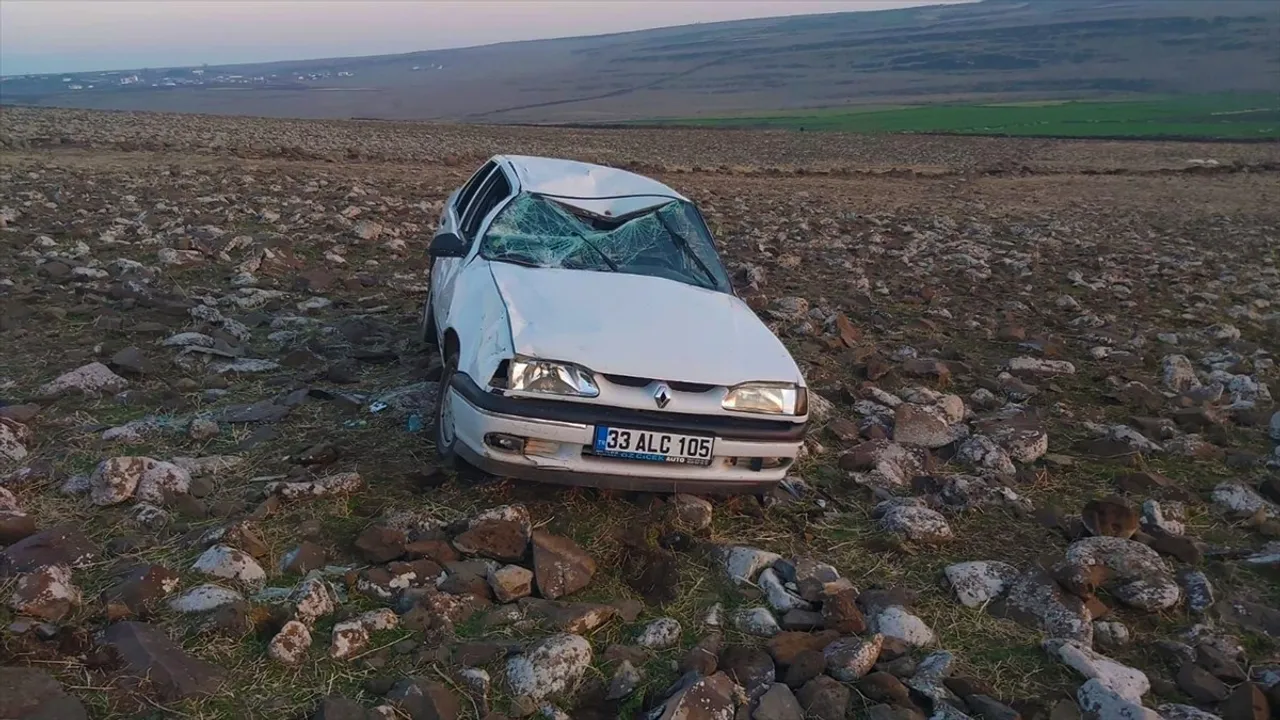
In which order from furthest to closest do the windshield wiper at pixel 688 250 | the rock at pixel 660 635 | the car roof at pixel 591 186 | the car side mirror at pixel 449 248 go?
1. the car roof at pixel 591 186
2. the windshield wiper at pixel 688 250
3. the car side mirror at pixel 449 248
4. the rock at pixel 660 635

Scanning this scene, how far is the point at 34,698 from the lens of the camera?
112 inches

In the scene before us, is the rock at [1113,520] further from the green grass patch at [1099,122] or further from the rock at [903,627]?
the green grass patch at [1099,122]

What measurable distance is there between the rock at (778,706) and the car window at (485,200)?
11.7 feet

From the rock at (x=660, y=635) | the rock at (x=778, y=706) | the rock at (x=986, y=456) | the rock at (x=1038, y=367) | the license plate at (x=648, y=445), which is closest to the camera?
the rock at (x=778, y=706)

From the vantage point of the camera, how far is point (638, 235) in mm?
5922

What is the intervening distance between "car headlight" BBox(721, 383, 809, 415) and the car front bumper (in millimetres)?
77

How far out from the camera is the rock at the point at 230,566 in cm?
369

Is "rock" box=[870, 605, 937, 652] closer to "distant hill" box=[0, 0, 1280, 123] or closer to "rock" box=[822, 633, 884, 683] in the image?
"rock" box=[822, 633, 884, 683]

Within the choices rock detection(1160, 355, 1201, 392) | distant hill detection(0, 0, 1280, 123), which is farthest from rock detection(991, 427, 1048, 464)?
distant hill detection(0, 0, 1280, 123)

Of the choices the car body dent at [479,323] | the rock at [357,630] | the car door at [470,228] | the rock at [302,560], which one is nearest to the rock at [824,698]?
the rock at [357,630]

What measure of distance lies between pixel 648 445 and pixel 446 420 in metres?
1.25

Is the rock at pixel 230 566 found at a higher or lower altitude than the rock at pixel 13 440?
lower

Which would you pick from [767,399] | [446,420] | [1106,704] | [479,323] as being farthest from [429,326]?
[1106,704]

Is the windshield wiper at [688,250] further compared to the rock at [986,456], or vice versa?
the windshield wiper at [688,250]
